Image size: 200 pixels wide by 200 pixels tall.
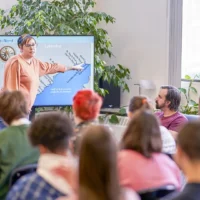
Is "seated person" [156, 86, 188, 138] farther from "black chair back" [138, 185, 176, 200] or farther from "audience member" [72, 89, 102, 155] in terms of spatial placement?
"black chair back" [138, 185, 176, 200]

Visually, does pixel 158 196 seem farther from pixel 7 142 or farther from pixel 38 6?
pixel 38 6

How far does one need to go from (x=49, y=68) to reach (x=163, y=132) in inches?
89.2

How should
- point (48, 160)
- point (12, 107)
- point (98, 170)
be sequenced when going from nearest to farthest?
point (98, 170)
point (48, 160)
point (12, 107)

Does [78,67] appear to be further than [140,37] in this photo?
No

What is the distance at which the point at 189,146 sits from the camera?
66.5 inches

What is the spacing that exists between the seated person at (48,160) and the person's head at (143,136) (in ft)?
1.01

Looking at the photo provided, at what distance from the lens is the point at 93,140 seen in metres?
1.39

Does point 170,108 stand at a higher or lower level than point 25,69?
lower

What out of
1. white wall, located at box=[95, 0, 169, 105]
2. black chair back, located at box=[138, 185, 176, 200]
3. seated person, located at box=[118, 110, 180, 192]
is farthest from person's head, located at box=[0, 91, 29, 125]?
white wall, located at box=[95, 0, 169, 105]

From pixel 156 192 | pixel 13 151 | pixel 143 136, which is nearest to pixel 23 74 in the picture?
pixel 13 151

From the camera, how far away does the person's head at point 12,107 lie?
262cm

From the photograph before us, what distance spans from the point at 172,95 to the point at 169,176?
2.14m

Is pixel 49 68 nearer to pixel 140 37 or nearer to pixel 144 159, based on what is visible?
pixel 140 37

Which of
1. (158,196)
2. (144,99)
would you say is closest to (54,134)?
(158,196)
